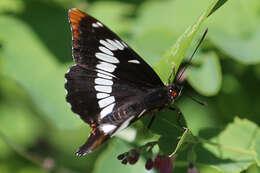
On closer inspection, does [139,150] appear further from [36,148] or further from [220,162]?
[36,148]

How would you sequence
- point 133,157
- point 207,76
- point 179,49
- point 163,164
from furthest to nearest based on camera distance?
point 207,76, point 163,164, point 133,157, point 179,49

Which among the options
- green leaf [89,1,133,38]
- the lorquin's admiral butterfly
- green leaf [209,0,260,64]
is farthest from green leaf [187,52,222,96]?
green leaf [89,1,133,38]

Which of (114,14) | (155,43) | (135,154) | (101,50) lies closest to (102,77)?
(101,50)

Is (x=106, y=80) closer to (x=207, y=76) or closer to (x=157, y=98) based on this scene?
(x=157, y=98)

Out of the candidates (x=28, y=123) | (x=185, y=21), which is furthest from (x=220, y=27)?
(x=28, y=123)

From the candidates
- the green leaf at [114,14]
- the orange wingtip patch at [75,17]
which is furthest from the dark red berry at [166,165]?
the green leaf at [114,14]

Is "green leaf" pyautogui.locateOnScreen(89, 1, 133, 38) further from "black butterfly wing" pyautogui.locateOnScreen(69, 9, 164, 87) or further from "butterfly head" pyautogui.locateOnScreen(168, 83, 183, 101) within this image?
"butterfly head" pyautogui.locateOnScreen(168, 83, 183, 101)

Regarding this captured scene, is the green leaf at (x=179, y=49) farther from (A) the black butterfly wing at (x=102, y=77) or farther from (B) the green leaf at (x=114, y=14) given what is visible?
(B) the green leaf at (x=114, y=14)
